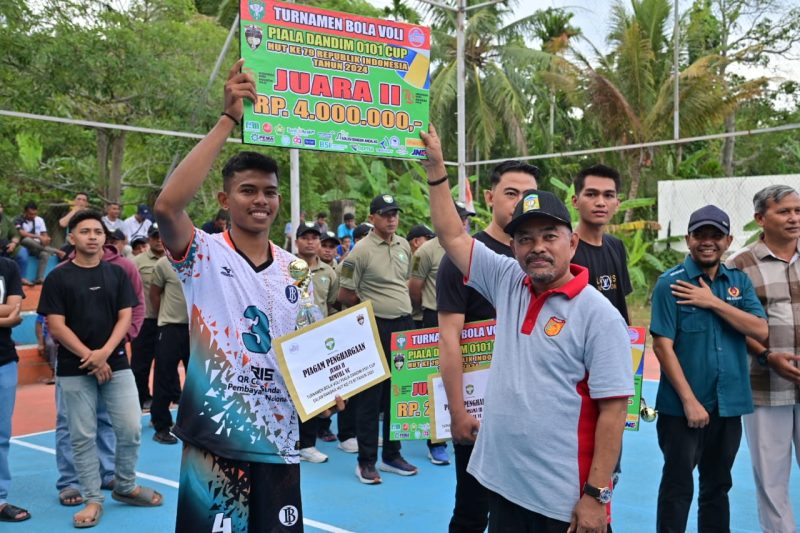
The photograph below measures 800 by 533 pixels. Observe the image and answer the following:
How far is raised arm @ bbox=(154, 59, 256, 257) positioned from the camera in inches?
110

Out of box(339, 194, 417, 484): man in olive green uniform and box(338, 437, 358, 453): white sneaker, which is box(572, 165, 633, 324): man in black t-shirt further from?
box(338, 437, 358, 453): white sneaker

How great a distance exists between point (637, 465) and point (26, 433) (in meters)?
6.34

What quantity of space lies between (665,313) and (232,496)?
2.52 meters

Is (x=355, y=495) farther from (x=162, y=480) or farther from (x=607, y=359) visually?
(x=607, y=359)

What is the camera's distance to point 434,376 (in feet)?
13.5

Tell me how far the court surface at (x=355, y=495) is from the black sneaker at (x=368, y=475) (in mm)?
70

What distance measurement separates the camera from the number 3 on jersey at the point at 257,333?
10.3ft

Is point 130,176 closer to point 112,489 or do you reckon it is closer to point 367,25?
point 112,489

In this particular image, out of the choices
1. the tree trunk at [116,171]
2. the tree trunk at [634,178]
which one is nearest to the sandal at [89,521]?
the tree trunk at [116,171]

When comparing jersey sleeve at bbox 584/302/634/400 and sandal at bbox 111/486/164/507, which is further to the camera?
sandal at bbox 111/486/164/507

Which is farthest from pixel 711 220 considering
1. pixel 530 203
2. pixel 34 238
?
pixel 34 238

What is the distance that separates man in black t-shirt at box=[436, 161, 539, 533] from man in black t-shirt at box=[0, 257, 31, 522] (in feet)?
11.1

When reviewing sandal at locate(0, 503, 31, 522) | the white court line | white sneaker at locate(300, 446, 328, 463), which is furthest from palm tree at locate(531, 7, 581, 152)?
sandal at locate(0, 503, 31, 522)

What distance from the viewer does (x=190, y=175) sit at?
282 centimetres
